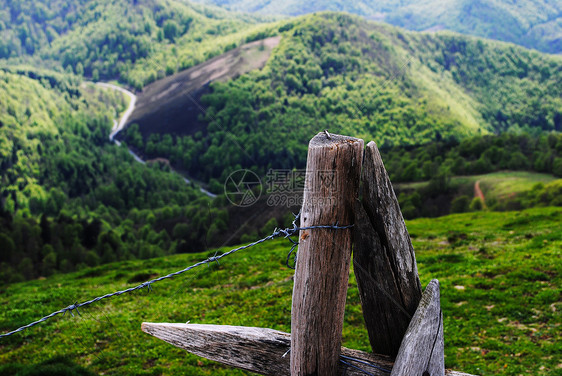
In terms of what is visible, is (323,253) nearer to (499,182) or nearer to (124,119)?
(499,182)

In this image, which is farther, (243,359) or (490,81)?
(490,81)

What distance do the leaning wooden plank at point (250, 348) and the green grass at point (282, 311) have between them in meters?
2.00

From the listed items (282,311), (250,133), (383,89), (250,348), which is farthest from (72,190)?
(250,348)

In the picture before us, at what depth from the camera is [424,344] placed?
126 inches

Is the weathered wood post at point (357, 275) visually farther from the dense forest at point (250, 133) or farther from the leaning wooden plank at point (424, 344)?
the dense forest at point (250, 133)

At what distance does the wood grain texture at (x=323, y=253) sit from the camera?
10.5 ft

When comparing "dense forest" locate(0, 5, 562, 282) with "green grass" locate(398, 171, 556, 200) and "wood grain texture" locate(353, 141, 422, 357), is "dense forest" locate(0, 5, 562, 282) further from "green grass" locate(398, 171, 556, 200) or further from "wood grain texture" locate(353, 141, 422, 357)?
"wood grain texture" locate(353, 141, 422, 357)

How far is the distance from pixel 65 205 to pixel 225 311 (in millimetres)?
108181

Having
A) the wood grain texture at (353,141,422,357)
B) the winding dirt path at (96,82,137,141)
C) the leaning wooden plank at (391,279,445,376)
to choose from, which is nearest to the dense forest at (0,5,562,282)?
the winding dirt path at (96,82,137,141)

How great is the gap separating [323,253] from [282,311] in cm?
1096

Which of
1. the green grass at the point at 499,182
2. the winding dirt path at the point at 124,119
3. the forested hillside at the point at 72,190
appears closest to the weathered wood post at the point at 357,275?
the forested hillside at the point at 72,190

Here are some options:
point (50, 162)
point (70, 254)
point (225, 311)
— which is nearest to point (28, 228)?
point (70, 254)

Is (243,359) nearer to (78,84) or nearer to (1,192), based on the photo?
(1,192)

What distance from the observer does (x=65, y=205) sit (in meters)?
108
